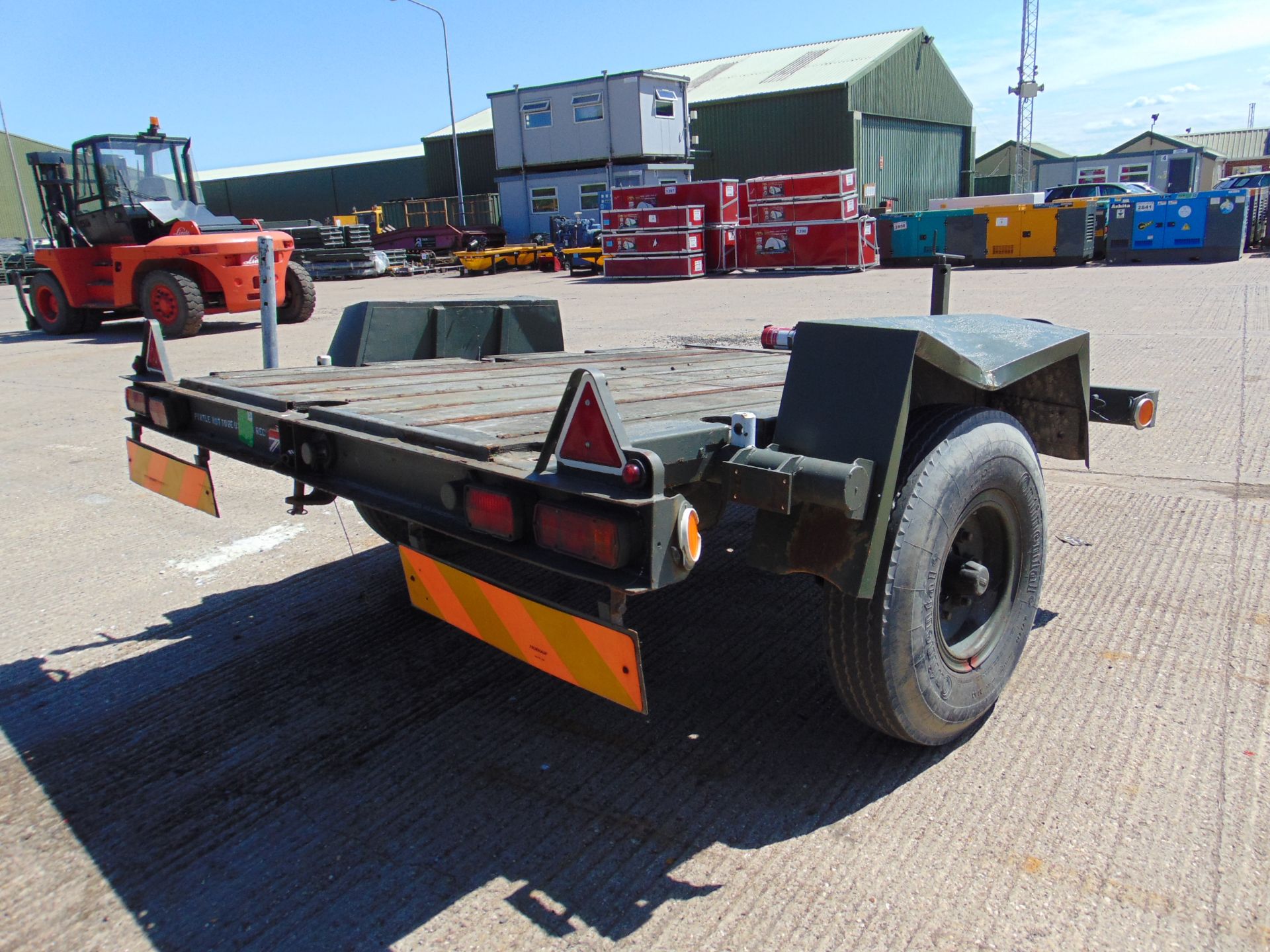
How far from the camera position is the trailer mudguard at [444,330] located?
13.2 feet

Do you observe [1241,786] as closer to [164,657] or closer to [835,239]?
[164,657]

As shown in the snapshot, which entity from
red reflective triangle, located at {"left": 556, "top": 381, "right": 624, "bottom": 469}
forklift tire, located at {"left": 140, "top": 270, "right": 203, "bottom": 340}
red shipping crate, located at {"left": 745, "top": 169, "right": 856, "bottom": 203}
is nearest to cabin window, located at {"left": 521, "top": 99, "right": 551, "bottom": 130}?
red shipping crate, located at {"left": 745, "top": 169, "right": 856, "bottom": 203}

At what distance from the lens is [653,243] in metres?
23.0

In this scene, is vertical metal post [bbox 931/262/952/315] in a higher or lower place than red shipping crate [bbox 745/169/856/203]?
lower

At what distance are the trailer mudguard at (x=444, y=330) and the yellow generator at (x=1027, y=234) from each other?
61.8 ft

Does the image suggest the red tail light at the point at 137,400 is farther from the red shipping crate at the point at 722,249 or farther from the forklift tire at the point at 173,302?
the red shipping crate at the point at 722,249

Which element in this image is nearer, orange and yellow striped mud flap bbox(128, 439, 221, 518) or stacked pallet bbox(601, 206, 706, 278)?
orange and yellow striped mud flap bbox(128, 439, 221, 518)

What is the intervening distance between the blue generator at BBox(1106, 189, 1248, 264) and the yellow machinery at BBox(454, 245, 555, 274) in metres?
15.5

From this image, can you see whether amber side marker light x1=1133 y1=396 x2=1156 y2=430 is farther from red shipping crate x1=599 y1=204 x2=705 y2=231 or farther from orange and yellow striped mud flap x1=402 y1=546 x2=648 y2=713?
red shipping crate x1=599 y1=204 x2=705 y2=231

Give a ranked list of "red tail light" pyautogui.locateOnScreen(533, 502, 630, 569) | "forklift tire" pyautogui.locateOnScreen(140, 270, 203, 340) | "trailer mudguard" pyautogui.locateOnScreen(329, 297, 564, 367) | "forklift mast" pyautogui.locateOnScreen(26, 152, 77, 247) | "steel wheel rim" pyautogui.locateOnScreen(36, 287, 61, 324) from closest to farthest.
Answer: "red tail light" pyautogui.locateOnScreen(533, 502, 630, 569)
"trailer mudguard" pyautogui.locateOnScreen(329, 297, 564, 367)
"forklift tire" pyautogui.locateOnScreen(140, 270, 203, 340)
"forklift mast" pyautogui.locateOnScreen(26, 152, 77, 247)
"steel wheel rim" pyautogui.locateOnScreen(36, 287, 61, 324)

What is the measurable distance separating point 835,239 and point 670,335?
11.6 metres

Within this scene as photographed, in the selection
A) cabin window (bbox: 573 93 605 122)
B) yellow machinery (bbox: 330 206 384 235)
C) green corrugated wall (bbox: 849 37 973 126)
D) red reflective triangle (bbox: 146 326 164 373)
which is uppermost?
green corrugated wall (bbox: 849 37 973 126)

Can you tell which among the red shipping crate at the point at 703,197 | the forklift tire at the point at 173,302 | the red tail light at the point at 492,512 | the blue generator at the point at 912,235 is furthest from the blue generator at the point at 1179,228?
A: the red tail light at the point at 492,512

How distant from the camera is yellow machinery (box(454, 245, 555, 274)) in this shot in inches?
1115
